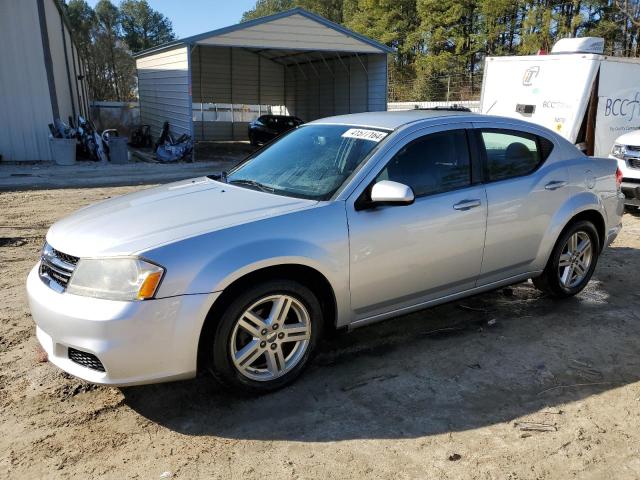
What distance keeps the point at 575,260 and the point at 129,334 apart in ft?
12.9

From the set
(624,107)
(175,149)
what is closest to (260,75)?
(175,149)

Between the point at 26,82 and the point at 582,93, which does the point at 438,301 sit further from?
the point at 26,82

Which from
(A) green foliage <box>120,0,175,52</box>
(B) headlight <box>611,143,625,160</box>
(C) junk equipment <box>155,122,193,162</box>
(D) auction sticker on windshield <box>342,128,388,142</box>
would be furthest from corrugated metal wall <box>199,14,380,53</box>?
(A) green foliage <box>120,0,175,52</box>

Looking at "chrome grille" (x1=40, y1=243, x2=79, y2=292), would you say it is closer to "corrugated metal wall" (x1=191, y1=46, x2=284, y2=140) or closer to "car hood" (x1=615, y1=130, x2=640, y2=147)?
"car hood" (x1=615, y1=130, x2=640, y2=147)

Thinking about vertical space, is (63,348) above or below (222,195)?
below

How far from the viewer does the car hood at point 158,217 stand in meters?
3.11

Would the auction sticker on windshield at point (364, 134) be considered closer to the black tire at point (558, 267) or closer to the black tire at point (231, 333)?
the black tire at point (231, 333)

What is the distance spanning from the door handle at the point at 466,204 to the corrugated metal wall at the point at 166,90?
1521 cm

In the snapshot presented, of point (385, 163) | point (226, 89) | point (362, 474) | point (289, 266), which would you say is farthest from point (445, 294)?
point (226, 89)

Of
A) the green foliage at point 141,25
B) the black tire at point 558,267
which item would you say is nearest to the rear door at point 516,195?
the black tire at point 558,267

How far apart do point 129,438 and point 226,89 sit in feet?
97.8

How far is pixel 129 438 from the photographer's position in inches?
120

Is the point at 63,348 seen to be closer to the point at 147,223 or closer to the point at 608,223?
the point at 147,223

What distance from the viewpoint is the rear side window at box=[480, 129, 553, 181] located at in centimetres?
436
